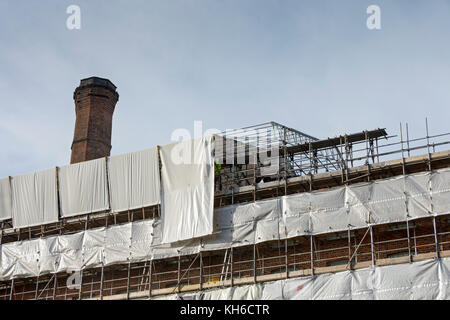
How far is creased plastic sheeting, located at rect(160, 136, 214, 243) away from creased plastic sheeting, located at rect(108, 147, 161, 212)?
1.61 feet

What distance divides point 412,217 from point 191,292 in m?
8.30

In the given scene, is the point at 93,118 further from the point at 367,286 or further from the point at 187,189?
the point at 367,286

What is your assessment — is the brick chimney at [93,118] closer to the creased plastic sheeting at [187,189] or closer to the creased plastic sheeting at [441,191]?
the creased plastic sheeting at [187,189]

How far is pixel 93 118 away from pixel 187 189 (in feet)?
40.5

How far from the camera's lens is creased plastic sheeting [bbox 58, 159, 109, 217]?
30531mm

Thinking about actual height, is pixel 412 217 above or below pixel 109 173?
below

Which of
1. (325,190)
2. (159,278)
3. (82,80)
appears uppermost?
(82,80)

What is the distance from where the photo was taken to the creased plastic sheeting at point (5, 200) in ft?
108

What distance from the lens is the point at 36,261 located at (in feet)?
101

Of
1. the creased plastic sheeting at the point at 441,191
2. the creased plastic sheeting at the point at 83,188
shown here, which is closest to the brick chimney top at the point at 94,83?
the creased plastic sheeting at the point at 83,188

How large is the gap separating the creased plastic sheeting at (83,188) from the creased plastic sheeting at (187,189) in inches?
126

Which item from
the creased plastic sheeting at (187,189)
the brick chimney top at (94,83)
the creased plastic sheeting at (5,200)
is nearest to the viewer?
the creased plastic sheeting at (187,189)
